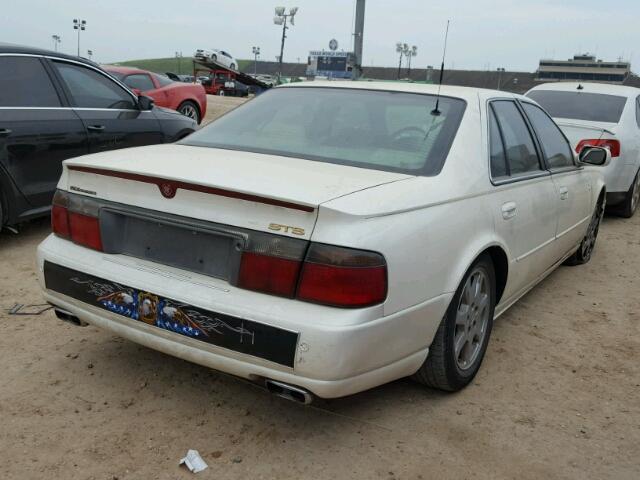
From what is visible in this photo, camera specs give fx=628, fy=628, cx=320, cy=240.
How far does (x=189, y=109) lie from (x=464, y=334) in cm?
1026

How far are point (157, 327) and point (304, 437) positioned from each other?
772 millimetres

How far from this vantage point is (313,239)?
89.1 inches

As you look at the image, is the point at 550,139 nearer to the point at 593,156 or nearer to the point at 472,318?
the point at 593,156

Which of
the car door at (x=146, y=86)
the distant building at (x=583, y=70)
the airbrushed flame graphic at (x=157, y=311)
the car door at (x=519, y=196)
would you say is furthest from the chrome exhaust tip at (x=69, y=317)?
the distant building at (x=583, y=70)

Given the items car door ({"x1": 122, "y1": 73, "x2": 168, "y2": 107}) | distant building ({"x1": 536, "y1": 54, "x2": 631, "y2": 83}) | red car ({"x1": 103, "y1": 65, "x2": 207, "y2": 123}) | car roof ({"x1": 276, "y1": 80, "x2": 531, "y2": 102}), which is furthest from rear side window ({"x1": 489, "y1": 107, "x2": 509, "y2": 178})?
distant building ({"x1": 536, "y1": 54, "x2": 631, "y2": 83})

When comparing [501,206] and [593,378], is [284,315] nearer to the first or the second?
[501,206]

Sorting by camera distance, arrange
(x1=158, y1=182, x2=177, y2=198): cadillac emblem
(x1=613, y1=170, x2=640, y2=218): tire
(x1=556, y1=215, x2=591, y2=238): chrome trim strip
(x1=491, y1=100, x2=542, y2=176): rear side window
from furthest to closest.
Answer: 1. (x1=613, y1=170, x2=640, y2=218): tire
2. (x1=556, y1=215, x2=591, y2=238): chrome trim strip
3. (x1=491, y1=100, x2=542, y2=176): rear side window
4. (x1=158, y1=182, x2=177, y2=198): cadillac emblem

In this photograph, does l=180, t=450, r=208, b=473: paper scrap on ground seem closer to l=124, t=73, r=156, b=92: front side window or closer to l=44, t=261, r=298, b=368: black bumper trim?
l=44, t=261, r=298, b=368: black bumper trim

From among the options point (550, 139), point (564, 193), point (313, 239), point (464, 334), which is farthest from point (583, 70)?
point (313, 239)

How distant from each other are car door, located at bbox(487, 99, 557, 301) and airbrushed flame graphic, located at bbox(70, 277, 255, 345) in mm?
1535

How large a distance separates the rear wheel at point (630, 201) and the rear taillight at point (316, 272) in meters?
6.32

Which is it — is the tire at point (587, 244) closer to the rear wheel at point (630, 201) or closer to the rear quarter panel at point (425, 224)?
the rear wheel at point (630, 201)

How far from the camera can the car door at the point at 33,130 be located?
4.79m

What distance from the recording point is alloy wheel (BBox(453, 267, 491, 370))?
300 centimetres
